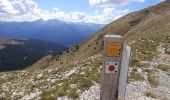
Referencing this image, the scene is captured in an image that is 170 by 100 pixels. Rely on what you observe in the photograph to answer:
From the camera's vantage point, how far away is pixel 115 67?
34.3ft

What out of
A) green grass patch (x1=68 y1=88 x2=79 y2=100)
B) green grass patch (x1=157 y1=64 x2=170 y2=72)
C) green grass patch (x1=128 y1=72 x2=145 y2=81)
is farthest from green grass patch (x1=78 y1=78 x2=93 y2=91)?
green grass patch (x1=157 y1=64 x2=170 y2=72)

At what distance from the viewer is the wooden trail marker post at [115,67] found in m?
10.1

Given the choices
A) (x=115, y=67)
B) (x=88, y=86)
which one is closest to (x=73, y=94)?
(x=88, y=86)

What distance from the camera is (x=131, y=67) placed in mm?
24312

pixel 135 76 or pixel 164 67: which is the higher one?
pixel 164 67

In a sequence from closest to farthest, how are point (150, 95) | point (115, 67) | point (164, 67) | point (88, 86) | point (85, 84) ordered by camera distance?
point (115, 67), point (150, 95), point (88, 86), point (85, 84), point (164, 67)

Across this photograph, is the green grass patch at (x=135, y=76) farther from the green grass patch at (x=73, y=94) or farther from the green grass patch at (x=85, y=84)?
the green grass patch at (x=73, y=94)

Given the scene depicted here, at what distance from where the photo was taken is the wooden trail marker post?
10.1 m

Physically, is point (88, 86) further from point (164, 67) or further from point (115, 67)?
point (115, 67)

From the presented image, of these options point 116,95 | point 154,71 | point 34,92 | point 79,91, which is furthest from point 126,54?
point 154,71

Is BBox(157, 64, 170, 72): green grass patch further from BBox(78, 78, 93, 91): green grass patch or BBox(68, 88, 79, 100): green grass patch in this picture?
BBox(68, 88, 79, 100): green grass patch

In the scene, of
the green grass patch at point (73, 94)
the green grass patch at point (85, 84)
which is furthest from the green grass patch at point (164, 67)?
the green grass patch at point (73, 94)

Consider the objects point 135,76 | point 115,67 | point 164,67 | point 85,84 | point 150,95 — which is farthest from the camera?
point 164,67

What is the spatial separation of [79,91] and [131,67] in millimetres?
6961
